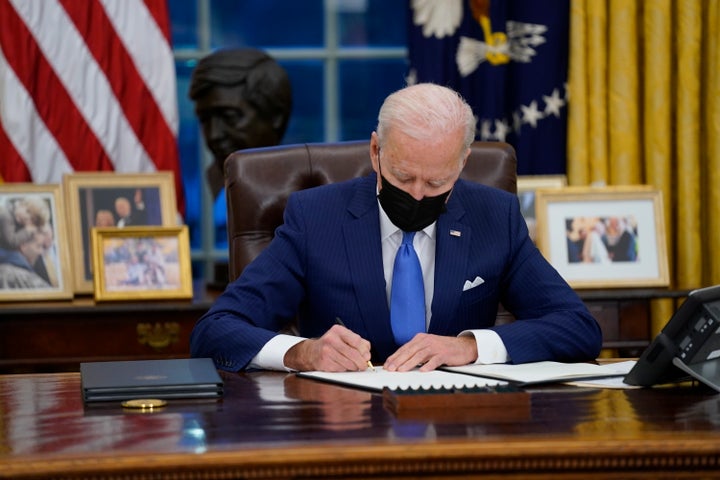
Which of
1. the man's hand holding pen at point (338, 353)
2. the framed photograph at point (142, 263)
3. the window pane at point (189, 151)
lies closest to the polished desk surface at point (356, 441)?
the man's hand holding pen at point (338, 353)

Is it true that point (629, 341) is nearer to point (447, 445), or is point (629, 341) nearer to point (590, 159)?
point (590, 159)

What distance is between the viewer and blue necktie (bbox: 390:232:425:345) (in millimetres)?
2721

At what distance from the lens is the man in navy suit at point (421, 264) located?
2529 millimetres

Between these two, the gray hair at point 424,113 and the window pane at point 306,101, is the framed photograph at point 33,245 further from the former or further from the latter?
the gray hair at point 424,113

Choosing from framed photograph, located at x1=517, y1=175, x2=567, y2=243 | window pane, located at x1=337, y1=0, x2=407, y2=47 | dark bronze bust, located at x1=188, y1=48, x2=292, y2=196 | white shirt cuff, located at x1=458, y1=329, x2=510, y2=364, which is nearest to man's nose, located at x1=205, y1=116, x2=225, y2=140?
dark bronze bust, located at x1=188, y1=48, x2=292, y2=196

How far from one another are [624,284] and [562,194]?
358 mm

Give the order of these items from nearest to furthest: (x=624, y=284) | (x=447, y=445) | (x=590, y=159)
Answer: (x=447, y=445) < (x=624, y=284) < (x=590, y=159)

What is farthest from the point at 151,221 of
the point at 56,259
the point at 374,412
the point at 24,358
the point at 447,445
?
the point at 447,445

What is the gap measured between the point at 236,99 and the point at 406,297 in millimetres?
1418

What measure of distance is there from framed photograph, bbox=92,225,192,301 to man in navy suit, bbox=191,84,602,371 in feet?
3.22

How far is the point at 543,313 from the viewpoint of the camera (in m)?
2.74

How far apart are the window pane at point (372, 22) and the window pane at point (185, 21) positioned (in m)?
0.57

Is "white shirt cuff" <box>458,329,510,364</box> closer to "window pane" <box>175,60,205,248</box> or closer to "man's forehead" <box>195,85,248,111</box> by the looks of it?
"man's forehead" <box>195,85,248,111</box>

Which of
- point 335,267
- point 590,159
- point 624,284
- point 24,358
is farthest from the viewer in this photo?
point 590,159
